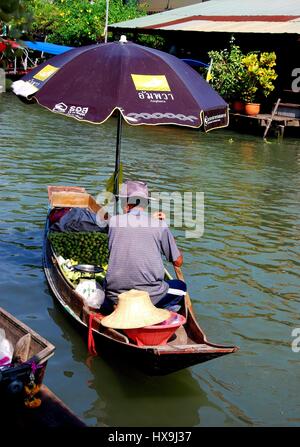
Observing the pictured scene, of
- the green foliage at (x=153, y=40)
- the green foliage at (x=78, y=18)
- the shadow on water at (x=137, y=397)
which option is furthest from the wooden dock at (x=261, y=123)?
the shadow on water at (x=137, y=397)

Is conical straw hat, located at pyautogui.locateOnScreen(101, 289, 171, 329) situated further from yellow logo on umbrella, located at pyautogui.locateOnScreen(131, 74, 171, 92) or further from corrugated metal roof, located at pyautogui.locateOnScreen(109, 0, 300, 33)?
corrugated metal roof, located at pyautogui.locateOnScreen(109, 0, 300, 33)

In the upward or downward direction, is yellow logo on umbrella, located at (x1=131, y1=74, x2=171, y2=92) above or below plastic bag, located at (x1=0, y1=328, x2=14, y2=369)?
above

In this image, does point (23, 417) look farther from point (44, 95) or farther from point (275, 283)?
point (275, 283)

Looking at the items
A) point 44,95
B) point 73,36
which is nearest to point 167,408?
point 44,95

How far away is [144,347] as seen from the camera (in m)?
6.39

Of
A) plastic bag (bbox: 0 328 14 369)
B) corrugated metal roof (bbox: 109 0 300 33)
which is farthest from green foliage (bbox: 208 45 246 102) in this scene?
plastic bag (bbox: 0 328 14 369)

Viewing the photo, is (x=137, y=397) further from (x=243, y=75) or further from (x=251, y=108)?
(x=243, y=75)

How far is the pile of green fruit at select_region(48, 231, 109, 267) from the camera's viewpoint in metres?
9.10

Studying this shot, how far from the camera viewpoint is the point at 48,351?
222 inches

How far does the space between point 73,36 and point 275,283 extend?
1347 inches

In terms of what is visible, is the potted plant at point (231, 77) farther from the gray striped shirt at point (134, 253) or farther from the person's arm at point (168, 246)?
the gray striped shirt at point (134, 253)

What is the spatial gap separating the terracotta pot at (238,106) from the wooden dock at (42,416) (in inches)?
887

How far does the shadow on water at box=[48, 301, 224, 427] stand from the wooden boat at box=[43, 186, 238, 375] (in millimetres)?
274

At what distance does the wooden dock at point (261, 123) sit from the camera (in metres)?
25.2
